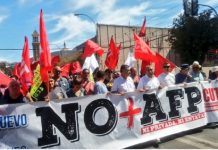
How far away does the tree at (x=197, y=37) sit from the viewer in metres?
43.5

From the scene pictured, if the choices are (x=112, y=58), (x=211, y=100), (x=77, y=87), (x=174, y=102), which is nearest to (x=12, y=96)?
(x=77, y=87)

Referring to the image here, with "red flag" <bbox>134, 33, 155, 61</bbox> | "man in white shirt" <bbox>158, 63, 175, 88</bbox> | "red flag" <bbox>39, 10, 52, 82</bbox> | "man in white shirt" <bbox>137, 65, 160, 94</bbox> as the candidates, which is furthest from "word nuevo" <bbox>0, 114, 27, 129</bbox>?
"man in white shirt" <bbox>158, 63, 175, 88</bbox>

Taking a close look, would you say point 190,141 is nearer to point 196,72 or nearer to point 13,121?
point 196,72

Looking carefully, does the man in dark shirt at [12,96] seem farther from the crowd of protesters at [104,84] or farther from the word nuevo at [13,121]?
the word nuevo at [13,121]

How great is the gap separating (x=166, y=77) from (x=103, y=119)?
2.10 metres

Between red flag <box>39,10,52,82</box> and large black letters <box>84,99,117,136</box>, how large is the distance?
3.69 feet

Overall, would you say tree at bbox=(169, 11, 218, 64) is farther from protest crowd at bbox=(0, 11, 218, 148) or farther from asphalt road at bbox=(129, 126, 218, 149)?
asphalt road at bbox=(129, 126, 218, 149)

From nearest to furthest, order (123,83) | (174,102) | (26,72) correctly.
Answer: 1. (26,72)
2. (123,83)
3. (174,102)

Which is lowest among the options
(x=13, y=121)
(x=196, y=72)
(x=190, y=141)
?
(x=190, y=141)

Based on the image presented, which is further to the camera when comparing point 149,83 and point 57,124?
point 149,83

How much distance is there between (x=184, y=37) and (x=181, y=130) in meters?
36.7

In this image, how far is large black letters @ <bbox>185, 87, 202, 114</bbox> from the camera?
8.55 metres

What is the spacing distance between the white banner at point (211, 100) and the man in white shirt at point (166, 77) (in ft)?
2.94

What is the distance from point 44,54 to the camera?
20.5 ft
